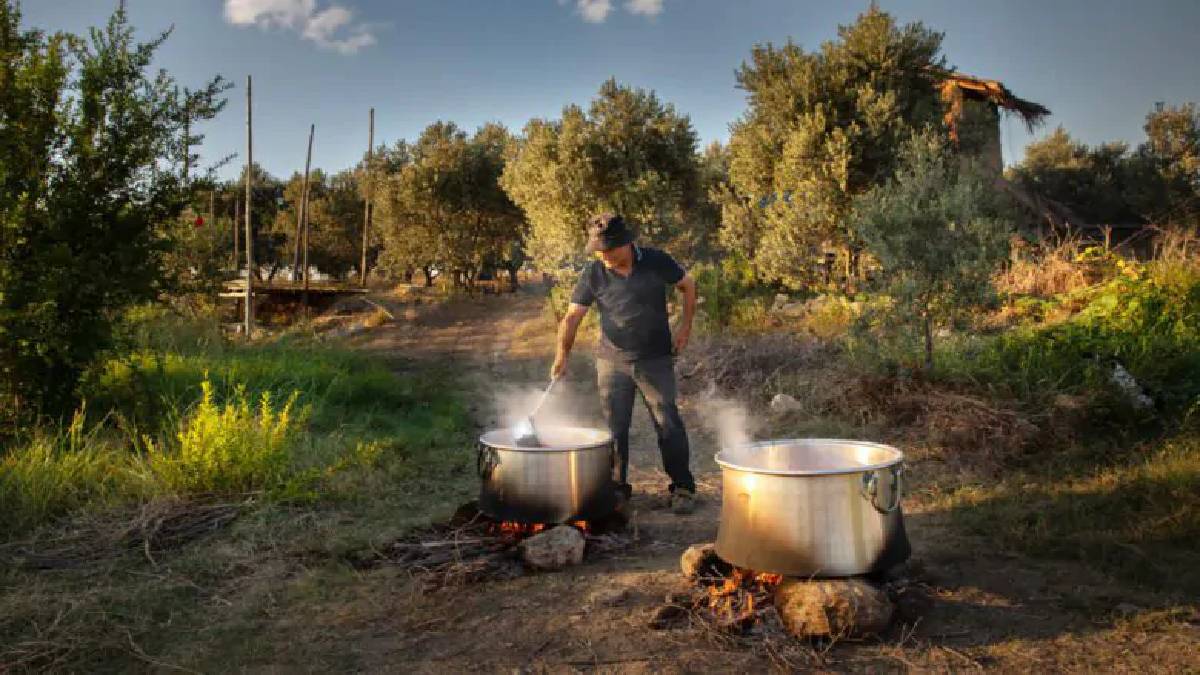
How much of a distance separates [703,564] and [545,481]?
1045 mm

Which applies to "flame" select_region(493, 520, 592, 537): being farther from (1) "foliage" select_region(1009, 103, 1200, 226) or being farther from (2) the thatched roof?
(1) "foliage" select_region(1009, 103, 1200, 226)

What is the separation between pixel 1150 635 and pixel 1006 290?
21.9 ft

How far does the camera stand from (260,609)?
3594 mm

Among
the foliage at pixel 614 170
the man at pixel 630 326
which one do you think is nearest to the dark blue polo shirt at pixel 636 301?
the man at pixel 630 326

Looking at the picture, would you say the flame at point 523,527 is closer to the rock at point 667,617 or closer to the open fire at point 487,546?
the open fire at point 487,546

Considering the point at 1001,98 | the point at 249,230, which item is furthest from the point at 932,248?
the point at 249,230

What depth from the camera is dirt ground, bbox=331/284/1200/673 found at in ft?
9.44

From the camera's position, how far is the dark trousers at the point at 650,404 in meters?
4.99

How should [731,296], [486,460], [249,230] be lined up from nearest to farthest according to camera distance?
[486,460], [731,296], [249,230]

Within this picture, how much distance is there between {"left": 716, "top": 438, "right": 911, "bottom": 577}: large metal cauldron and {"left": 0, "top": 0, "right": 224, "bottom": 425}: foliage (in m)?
5.38

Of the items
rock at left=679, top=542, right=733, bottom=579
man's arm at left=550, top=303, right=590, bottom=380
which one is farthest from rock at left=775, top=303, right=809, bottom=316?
rock at left=679, top=542, right=733, bottom=579

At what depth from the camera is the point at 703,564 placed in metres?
3.54

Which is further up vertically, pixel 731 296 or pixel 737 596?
pixel 731 296

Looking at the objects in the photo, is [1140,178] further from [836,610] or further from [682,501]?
[836,610]
